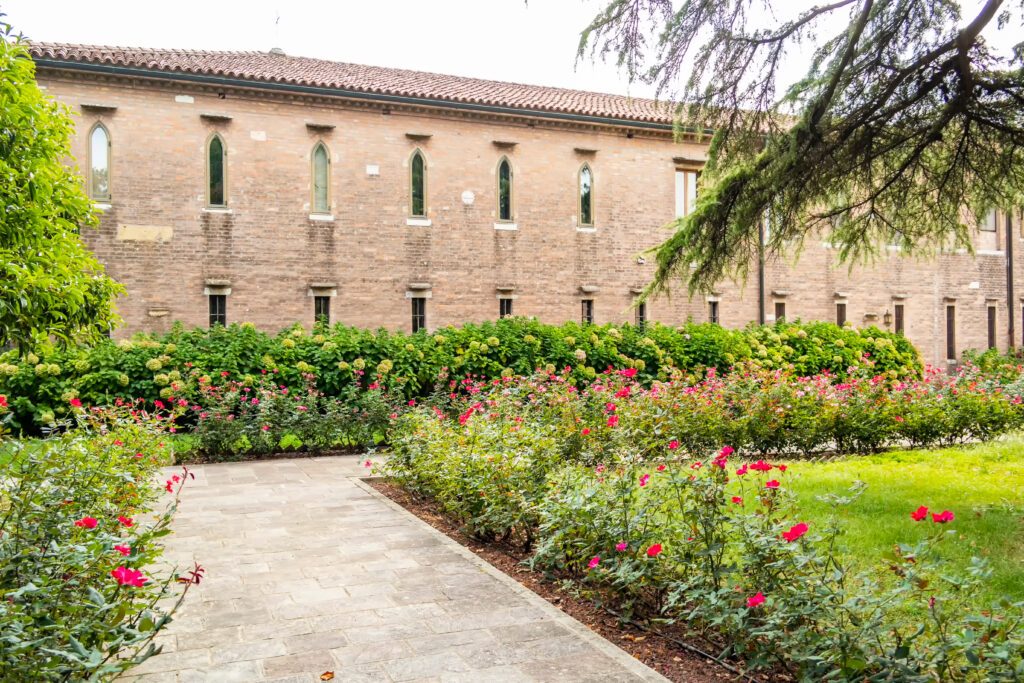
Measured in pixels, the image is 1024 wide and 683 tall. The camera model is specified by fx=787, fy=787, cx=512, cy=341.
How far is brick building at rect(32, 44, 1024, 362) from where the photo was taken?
1741cm

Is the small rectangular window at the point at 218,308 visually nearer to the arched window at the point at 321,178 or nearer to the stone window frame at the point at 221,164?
the stone window frame at the point at 221,164

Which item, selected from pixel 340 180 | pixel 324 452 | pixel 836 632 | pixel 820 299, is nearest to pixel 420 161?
pixel 340 180

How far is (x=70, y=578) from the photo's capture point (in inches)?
140

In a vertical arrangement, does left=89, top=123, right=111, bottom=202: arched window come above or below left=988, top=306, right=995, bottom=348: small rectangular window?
above

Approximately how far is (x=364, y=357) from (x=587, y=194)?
9.89 metres

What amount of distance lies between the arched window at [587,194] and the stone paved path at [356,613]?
14.9 m

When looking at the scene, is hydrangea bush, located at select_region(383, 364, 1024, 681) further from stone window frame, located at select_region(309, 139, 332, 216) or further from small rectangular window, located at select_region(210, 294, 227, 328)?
stone window frame, located at select_region(309, 139, 332, 216)

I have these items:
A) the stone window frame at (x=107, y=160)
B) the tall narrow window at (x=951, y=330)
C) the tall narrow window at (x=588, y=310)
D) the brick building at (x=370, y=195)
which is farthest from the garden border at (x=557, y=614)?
the tall narrow window at (x=951, y=330)

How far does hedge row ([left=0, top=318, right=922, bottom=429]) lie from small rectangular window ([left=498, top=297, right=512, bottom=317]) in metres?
4.27

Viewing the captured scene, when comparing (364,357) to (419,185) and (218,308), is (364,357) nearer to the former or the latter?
(218,308)

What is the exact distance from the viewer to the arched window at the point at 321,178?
1902cm

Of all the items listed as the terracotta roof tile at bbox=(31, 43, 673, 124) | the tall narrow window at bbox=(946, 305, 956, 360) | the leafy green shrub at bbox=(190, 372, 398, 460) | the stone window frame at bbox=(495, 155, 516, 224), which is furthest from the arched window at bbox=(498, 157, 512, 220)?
the tall narrow window at bbox=(946, 305, 956, 360)

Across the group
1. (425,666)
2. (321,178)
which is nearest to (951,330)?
(321,178)

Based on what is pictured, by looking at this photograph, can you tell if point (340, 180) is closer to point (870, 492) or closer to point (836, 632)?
point (870, 492)
